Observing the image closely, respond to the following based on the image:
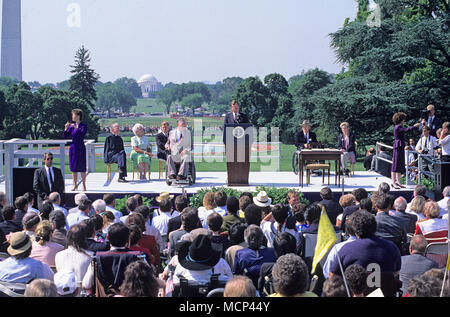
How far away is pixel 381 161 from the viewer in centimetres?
1777

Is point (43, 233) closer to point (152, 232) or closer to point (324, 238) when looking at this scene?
point (152, 232)

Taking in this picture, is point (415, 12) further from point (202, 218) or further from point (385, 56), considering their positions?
point (202, 218)

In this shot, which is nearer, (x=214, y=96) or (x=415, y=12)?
(x=415, y=12)

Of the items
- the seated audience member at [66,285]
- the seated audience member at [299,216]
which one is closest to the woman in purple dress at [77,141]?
the seated audience member at [299,216]

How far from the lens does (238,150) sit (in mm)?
13867

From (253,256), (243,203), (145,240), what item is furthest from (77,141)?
(253,256)

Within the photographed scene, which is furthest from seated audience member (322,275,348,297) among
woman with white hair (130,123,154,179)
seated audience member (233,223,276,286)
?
woman with white hair (130,123,154,179)

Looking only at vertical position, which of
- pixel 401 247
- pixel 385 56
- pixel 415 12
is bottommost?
pixel 401 247

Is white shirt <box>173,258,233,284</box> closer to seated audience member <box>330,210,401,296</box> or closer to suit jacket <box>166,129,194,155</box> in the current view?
seated audience member <box>330,210,401,296</box>

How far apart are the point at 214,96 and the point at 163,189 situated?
12349 cm

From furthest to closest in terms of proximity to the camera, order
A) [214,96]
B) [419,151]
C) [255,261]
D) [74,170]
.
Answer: [214,96]
[419,151]
[74,170]
[255,261]

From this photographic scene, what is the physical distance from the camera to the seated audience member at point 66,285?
18.6 feet

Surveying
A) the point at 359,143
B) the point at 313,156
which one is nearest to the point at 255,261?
the point at 313,156

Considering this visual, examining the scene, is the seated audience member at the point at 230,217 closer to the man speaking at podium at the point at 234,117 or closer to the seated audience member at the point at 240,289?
the seated audience member at the point at 240,289
